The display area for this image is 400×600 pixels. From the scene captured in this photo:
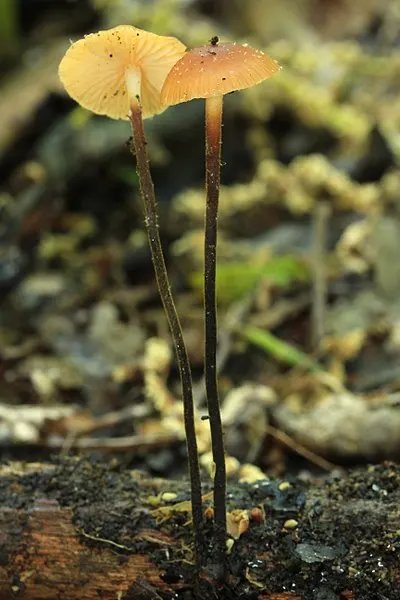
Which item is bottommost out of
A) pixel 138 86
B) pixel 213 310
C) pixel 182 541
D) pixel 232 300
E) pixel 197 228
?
pixel 182 541

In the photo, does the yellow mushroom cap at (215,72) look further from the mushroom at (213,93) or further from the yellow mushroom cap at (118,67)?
the yellow mushroom cap at (118,67)

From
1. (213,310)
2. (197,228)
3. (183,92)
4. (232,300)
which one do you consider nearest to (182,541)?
(213,310)

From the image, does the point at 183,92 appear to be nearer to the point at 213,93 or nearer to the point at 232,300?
the point at 213,93

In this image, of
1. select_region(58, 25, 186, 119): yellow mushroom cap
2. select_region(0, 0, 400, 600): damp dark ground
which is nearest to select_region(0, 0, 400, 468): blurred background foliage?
select_region(0, 0, 400, 600): damp dark ground

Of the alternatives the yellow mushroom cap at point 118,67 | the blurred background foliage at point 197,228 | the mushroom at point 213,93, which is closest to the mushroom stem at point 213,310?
the mushroom at point 213,93

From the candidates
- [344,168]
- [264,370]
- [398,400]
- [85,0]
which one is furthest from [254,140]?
[398,400]

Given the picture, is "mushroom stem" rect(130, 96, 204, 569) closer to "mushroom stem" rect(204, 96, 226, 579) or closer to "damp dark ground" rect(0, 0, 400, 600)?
"mushroom stem" rect(204, 96, 226, 579)
